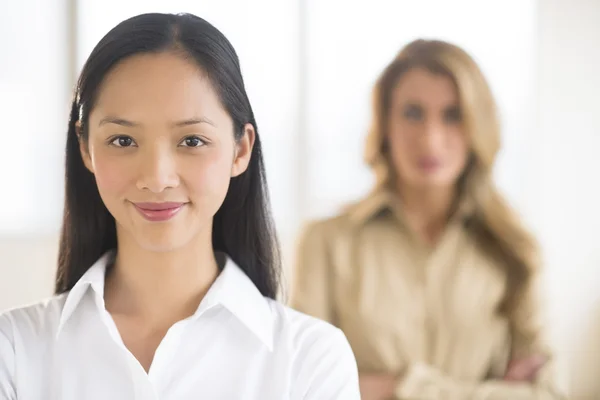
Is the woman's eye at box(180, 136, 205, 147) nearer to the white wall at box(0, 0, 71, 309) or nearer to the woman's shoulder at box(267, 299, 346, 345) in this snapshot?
the woman's shoulder at box(267, 299, 346, 345)

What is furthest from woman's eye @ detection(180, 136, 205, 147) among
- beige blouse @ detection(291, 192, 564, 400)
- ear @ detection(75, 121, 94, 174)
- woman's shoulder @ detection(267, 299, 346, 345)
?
beige blouse @ detection(291, 192, 564, 400)

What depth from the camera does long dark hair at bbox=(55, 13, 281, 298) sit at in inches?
38.3

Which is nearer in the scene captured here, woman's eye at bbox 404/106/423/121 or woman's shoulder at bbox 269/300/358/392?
woman's shoulder at bbox 269/300/358/392

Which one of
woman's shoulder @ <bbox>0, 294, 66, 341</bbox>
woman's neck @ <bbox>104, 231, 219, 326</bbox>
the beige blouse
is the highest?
woman's neck @ <bbox>104, 231, 219, 326</bbox>

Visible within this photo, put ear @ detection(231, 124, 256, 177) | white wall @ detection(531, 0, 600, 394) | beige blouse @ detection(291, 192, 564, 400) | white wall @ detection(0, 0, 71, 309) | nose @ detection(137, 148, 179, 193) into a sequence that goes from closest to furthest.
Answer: nose @ detection(137, 148, 179, 193), ear @ detection(231, 124, 256, 177), beige blouse @ detection(291, 192, 564, 400), white wall @ detection(531, 0, 600, 394), white wall @ detection(0, 0, 71, 309)

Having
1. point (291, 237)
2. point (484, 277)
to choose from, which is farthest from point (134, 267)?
point (291, 237)

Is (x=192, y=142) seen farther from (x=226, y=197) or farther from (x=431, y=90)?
(x=431, y=90)

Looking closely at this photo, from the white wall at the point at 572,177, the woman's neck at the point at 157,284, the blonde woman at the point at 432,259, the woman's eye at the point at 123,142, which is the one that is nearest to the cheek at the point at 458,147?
the blonde woman at the point at 432,259

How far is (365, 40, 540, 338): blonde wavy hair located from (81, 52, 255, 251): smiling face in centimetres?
64

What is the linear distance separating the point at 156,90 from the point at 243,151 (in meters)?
0.15

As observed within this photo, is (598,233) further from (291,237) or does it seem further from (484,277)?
(484,277)

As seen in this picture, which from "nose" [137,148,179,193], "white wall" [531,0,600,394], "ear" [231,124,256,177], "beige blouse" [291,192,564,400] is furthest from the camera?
"white wall" [531,0,600,394]

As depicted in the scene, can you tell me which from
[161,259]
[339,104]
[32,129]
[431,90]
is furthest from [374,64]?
[161,259]

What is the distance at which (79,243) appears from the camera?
1.09 meters
